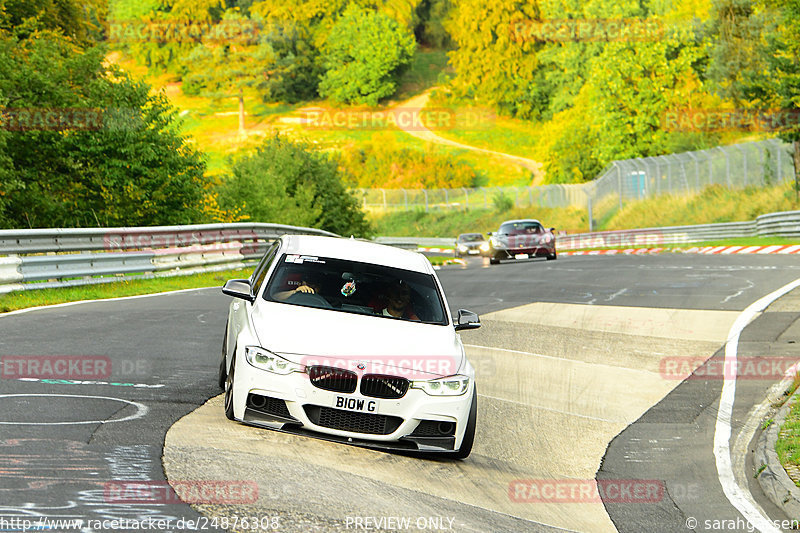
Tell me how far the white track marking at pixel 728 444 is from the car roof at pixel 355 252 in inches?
119

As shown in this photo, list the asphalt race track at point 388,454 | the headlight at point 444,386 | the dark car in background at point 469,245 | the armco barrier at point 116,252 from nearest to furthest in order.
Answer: the asphalt race track at point 388,454
the headlight at point 444,386
the armco barrier at point 116,252
the dark car in background at point 469,245

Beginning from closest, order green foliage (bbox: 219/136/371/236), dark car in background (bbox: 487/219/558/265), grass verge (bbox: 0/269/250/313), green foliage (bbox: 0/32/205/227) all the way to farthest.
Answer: grass verge (bbox: 0/269/250/313) → green foliage (bbox: 0/32/205/227) → dark car in background (bbox: 487/219/558/265) → green foliage (bbox: 219/136/371/236)

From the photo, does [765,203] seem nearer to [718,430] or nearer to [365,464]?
[718,430]

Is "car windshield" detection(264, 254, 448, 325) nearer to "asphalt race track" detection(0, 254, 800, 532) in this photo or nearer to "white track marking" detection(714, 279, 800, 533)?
"asphalt race track" detection(0, 254, 800, 532)

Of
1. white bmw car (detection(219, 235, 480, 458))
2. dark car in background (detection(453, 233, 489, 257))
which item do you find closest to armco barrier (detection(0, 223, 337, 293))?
white bmw car (detection(219, 235, 480, 458))

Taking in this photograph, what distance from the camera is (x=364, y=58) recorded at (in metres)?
138

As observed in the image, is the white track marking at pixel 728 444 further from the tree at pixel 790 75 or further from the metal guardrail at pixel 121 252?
the tree at pixel 790 75

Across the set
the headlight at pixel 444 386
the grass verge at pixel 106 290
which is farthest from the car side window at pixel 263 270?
the grass verge at pixel 106 290

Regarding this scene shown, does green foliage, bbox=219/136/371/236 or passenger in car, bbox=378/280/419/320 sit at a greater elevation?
passenger in car, bbox=378/280/419/320

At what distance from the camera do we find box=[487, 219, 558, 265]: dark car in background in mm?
36156

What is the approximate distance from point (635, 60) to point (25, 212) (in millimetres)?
51682

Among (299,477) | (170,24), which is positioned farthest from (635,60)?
(170,24)

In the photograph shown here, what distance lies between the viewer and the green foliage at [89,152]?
2822cm

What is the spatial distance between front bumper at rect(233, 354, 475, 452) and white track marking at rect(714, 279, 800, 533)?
2.17 metres
